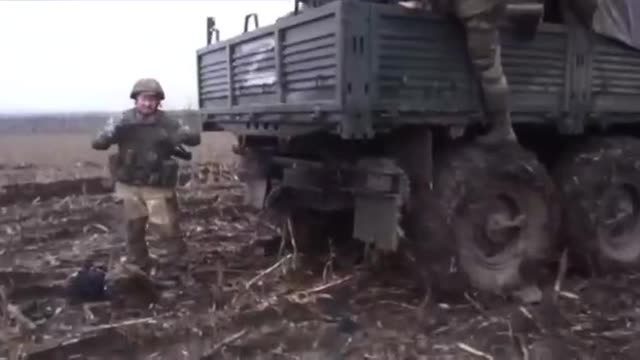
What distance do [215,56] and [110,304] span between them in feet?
8.69

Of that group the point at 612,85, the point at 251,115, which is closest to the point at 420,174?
the point at 251,115

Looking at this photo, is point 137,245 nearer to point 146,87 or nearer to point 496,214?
point 146,87

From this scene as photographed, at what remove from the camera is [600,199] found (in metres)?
6.89

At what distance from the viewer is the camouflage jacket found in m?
6.67

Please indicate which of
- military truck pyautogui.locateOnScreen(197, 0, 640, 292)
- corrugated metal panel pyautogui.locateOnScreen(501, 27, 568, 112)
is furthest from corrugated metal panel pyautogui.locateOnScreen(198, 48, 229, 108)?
corrugated metal panel pyautogui.locateOnScreen(501, 27, 568, 112)

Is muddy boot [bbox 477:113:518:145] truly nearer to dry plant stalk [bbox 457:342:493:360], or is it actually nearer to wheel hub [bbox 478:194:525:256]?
wheel hub [bbox 478:194:525:256]

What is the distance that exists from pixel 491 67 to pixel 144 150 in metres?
2.71

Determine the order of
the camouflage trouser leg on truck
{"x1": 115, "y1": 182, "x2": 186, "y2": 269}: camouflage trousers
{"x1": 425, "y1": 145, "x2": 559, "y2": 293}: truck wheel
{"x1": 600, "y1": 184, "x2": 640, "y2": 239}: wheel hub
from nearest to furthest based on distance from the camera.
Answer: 1. the camouflage trouser leg on truck
2. {"x1": 425, "y1": 145, "x2": 559, "y2": 293}: truck wheel
3. {"x1": 115, "y1": 182, "x2": 186, "y2": 269}: camouflage trousers
4. {"x1": 600, "y1": 184, "x2": 640, "y2": 239}: wheel hub

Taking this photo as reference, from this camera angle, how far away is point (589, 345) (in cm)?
524

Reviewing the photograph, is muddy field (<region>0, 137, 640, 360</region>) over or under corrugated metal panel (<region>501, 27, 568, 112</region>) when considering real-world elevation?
under

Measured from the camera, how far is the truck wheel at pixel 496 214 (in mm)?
Result: 6105

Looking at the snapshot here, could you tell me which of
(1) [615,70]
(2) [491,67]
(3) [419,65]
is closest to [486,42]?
(2) [491,67]

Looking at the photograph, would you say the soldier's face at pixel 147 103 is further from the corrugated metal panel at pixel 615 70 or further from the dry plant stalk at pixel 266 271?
the corrugated metal panel at pixel 615 70

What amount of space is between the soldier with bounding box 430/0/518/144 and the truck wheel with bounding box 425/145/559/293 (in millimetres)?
398
